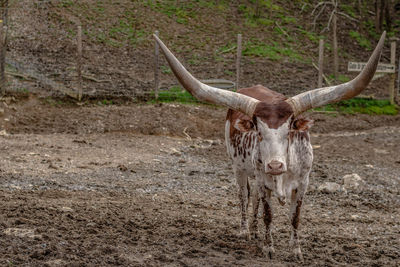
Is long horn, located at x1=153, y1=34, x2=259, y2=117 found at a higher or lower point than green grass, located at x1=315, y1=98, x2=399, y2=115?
higher

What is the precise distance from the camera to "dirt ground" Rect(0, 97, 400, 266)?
17.5ft

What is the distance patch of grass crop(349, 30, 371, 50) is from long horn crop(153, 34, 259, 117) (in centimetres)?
2063

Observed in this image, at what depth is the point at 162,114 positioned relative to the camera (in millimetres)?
13898

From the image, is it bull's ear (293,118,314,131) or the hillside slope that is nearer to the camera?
bull's ear (293,118,314,131)

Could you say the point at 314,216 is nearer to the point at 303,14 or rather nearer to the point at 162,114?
the point at 162,114

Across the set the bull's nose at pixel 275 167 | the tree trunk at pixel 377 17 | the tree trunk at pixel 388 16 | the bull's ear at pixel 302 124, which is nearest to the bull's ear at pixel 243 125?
the bull's ear at pixel 302 124

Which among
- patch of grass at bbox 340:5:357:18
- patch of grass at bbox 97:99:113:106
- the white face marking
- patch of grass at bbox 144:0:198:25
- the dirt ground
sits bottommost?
the dirt ground

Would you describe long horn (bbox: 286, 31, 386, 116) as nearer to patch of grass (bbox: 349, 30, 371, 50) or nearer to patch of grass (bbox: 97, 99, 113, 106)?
patch of grass (bbox: 97, 99, 113, 106)

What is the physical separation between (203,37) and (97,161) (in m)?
12.0

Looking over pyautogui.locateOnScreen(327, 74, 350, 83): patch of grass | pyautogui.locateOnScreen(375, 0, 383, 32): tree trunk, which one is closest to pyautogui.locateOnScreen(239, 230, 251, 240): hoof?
pyautogui.locateOnScreen(327, 74, 350, 83): patch of grass

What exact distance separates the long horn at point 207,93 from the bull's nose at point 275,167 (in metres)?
0.75

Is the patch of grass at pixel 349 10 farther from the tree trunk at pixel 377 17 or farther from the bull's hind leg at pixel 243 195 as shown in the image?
the bull's hind leg at pixel 243 195

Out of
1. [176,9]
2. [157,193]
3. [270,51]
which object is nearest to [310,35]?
[270,51]

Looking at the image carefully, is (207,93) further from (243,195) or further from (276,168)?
(243,195)
